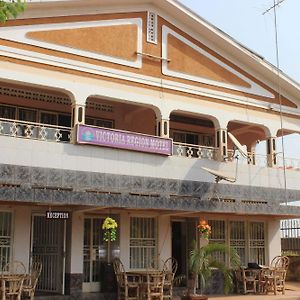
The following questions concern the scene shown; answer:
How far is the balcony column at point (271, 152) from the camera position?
61.5 ft

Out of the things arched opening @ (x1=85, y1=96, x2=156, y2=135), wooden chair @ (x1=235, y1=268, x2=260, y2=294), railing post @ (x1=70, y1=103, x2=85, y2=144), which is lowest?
wooden chair @ (x1=235, y1=268, x2=260, y2=294)

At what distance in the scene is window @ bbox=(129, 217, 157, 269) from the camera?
16.5 m

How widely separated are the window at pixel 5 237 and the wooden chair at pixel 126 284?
2897mm

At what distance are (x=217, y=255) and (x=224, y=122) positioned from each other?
4233mm

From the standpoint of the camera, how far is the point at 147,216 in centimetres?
1684

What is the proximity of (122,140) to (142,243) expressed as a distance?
10.8ft

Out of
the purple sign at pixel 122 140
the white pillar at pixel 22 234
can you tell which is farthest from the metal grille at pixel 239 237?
the white pillar at pixel 22 234

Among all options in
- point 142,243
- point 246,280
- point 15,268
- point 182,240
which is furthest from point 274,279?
point 15,268

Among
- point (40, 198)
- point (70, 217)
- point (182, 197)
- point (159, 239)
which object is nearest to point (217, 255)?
point (159, 239)

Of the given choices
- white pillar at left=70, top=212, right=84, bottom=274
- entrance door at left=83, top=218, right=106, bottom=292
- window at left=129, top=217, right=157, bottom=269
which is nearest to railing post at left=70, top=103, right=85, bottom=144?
white pillar at left=70, top=212, right=84, bottom=274

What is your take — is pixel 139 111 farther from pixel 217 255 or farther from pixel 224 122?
pixel 217 255

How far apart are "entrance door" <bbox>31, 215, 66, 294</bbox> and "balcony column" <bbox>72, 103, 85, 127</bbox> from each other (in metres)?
2.87

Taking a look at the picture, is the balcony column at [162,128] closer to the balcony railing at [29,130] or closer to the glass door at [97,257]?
the glass door at [97,257]

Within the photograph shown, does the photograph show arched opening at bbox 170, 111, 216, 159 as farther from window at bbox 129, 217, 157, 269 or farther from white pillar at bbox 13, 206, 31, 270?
white pillar at bbox 13, 206, 31, 270
